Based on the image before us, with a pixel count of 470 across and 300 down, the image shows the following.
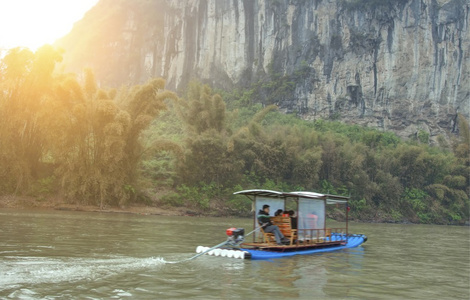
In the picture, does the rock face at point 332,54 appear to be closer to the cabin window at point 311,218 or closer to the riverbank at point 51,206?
the riverbank at point 51,206

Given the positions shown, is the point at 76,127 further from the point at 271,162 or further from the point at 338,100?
the point at 338,100

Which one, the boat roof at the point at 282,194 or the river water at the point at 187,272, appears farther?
the boat roof at the point at 282,194

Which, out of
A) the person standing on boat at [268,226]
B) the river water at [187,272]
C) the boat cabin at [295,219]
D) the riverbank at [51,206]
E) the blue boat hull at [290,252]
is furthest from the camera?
the riverbank at [51,206]

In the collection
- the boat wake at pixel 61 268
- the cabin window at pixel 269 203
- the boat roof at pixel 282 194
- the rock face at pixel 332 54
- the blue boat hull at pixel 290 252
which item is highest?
the rock face at pixel 332 54

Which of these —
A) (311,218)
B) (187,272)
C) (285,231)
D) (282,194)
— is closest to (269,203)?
(282,194)

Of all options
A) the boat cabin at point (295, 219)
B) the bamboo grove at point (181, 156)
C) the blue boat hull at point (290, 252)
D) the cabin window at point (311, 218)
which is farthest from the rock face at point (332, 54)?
the boat cabin at point (295, 219)

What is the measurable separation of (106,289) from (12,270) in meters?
2.22

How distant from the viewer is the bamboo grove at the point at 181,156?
84.1 feet

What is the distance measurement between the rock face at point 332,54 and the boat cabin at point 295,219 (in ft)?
161

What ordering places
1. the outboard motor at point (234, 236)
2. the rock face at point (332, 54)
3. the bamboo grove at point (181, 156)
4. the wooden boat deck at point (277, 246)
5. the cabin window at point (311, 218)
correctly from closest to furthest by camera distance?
the outboard motor at point (234, 236) < the wooden boat deck at point (277, 246) < the cabin window at point (311, 218) < the bamboo grove at point (181, 156) < the rock face at point (332, 54)

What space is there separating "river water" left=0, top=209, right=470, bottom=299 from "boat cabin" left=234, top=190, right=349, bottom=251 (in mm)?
807

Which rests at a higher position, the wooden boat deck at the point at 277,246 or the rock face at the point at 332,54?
the rock face at the point at 332,54

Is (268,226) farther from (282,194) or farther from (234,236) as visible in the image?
(234,236)

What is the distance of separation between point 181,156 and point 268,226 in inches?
709
